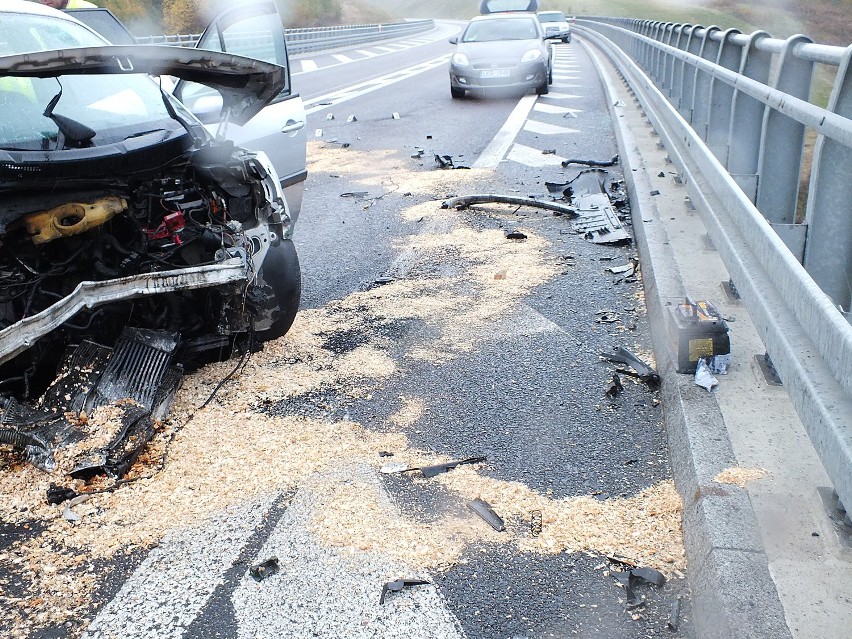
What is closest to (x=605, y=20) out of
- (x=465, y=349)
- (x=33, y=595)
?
(x=465, y=349)

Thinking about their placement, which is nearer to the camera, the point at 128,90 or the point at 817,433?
the point at 817,433

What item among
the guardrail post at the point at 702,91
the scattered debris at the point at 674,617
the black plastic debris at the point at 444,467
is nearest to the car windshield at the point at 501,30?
the guardrail post at the point at 702,91

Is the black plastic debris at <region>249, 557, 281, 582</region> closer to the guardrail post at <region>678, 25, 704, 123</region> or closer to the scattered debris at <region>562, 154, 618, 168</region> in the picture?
the guardrail post at <region>678, 25, 704, 123</region>

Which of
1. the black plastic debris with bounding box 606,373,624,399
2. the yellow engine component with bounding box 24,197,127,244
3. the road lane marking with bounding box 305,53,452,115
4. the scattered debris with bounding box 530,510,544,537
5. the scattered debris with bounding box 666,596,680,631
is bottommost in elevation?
the black plastic debris with bounding box 606,373,624,399

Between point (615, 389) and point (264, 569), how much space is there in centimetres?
201

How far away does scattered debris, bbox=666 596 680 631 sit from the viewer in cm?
255

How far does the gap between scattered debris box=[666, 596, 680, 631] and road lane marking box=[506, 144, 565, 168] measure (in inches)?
299

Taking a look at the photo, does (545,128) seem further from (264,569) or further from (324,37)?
(324,37)

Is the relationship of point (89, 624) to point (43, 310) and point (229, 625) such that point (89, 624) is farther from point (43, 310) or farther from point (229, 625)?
point (43, 310)

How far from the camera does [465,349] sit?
15.7 ft

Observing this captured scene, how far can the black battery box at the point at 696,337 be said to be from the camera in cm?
367

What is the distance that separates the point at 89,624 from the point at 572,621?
1538 millimetres

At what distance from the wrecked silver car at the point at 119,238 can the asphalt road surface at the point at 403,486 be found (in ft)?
1.15

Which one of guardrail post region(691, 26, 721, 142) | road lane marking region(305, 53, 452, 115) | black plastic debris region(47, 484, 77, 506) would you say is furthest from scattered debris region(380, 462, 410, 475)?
road lane marking region(305, 53, 452, 115)
